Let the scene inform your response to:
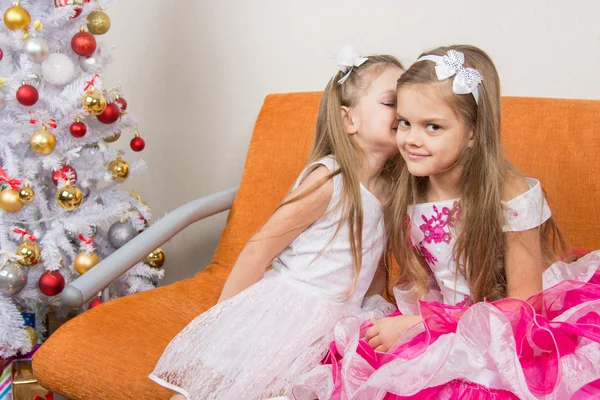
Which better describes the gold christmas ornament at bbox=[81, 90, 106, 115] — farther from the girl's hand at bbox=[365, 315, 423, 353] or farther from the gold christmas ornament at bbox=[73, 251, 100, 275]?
the girl's hand at bbox=[365, 315, 423, 353]

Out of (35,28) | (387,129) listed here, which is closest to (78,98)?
(35,28)

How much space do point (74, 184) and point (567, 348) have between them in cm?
143

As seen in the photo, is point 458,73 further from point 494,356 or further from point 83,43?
point 83,43

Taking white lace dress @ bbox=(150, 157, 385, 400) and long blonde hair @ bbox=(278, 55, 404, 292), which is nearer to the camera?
white lace dress @ bbox=(150, 157, 385, 400)

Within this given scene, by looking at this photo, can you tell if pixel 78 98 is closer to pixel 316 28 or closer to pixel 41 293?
pixel 41 293

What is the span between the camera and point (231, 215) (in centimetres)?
203

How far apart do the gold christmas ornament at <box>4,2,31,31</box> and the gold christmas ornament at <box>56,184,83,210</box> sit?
17.3 inches

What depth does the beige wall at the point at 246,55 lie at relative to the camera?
190 cm

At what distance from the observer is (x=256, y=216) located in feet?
6.52

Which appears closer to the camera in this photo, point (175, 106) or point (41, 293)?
point (41, 293)

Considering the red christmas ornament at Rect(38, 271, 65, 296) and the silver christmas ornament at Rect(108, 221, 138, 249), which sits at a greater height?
the silver christmas ornament at Rect(108, 221, 138, 249)

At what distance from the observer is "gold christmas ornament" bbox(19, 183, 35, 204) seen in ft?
6.17

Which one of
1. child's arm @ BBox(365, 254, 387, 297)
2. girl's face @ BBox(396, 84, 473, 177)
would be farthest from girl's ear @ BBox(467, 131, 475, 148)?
child's arm @ BBox(365, 254, 387, 297)

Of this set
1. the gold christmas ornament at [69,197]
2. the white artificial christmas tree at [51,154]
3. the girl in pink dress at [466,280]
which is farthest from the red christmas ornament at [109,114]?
the girl in pink dress at [466,280]
